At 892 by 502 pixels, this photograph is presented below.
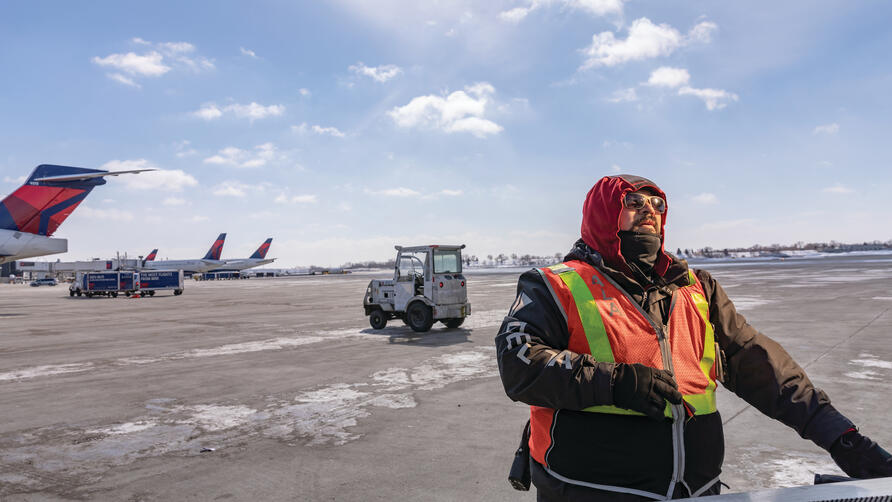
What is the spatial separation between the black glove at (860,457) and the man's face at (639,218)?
101cm

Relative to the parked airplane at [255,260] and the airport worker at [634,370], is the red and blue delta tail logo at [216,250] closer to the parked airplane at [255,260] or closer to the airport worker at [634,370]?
the parked airplane at [255,260]

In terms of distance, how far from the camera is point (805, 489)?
4.67 feet

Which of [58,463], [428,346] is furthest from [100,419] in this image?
[428,346]

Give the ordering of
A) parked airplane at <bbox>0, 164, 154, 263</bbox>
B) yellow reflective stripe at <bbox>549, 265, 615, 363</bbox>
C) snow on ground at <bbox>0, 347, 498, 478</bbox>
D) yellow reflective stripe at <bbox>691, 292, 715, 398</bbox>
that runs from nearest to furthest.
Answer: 1. yellow reflective stripe at <bbox>549, 265, 615, 363</bbox>
2. yellow reflective stripe at <bbox>691, 292, 715, 398</bbox>
3. snow on ground at <bbox>0, 347, 498, 478</bbox>
4. parked airplane at <bbox>0, 164, 154, 263</bbox>

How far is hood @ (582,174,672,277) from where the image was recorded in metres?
2.16

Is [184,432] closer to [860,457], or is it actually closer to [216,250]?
[860,457]

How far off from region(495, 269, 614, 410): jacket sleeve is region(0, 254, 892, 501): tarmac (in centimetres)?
257

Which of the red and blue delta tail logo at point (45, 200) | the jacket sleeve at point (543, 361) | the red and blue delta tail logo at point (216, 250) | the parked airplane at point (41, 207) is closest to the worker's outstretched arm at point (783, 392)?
the jacket sleeve at point (543, 361)

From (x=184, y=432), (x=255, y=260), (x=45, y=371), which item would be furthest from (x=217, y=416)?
(x=255, y=260)

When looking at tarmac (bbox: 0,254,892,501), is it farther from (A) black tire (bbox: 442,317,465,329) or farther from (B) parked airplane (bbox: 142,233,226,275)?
(B) parked airplane (bbox: 142,233,226,275)

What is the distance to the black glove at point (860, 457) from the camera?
187 cm

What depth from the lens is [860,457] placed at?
75.1 inches

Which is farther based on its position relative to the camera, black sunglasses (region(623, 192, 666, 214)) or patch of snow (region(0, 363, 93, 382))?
patch of snow (region(0, 363, 93, 382))

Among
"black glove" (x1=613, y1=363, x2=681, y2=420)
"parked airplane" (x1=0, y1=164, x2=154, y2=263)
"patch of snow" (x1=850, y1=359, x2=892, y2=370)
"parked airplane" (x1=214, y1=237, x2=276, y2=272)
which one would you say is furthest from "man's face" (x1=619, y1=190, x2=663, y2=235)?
"parked airplane" (x1=214, y1=237, x2=276, y2=272)
